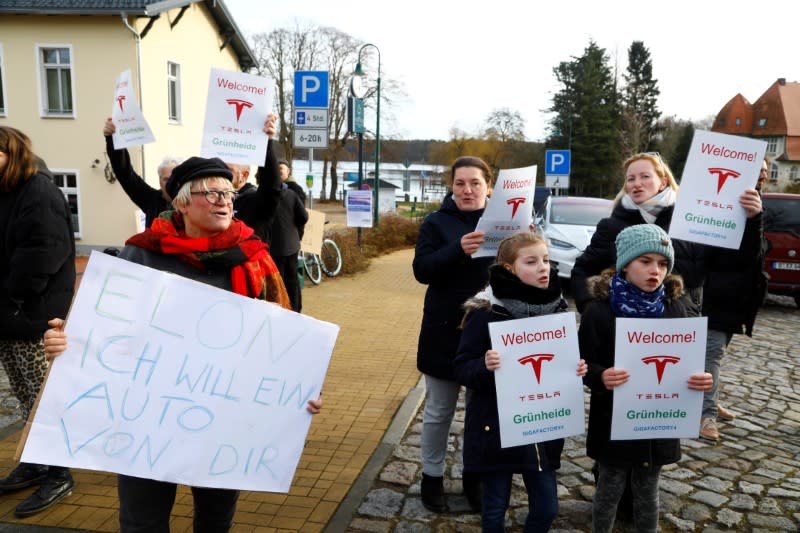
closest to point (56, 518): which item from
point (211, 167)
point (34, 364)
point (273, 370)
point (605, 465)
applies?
point (34, 364)

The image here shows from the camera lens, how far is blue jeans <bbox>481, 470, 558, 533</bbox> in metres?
2.81

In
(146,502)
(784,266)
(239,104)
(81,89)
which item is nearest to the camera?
(146,502)

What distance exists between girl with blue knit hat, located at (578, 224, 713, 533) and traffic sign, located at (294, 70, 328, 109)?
8772 millimetres

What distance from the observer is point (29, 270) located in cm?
334

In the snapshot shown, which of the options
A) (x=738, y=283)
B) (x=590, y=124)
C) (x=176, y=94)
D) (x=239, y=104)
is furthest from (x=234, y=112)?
(x=590, y=124)

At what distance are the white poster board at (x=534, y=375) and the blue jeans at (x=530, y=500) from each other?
0.25 meters

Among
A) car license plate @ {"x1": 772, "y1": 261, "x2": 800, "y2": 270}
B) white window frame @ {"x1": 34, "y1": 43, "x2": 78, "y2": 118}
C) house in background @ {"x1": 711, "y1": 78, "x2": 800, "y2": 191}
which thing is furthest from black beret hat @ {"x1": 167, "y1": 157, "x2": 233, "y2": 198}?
house in background @ {"x1": 711, "y1": 78, "x2": 800, "y2": 191}

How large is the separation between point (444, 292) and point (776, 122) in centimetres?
7866

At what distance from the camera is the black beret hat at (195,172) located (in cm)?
238

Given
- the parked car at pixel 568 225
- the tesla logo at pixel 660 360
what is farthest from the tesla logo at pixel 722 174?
the parked car at pixel 568 225

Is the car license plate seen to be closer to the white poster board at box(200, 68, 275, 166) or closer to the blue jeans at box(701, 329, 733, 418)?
the blue jeans at box(701, 329, 733, 418)

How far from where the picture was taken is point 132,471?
2.27 metres

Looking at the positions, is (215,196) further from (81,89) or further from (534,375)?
(81,89)

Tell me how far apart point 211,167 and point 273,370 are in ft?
2.69
